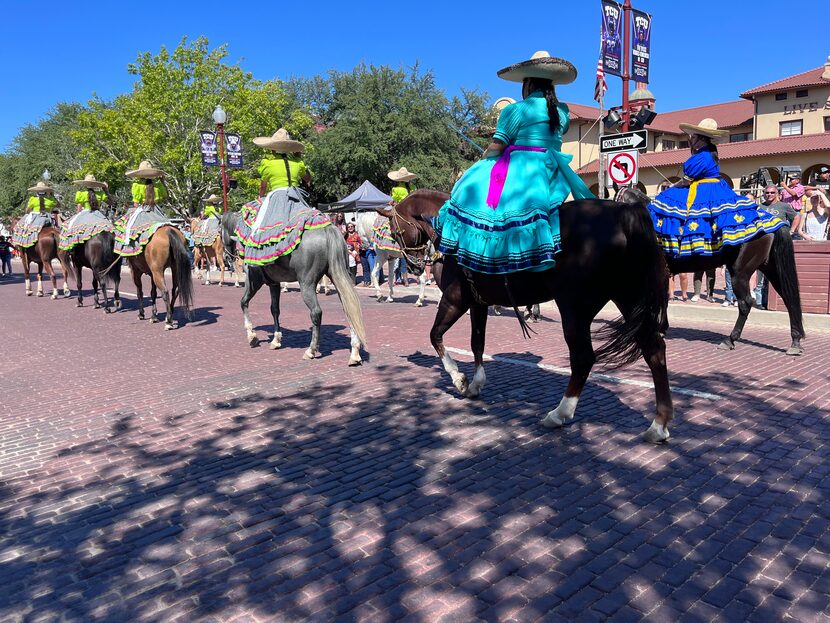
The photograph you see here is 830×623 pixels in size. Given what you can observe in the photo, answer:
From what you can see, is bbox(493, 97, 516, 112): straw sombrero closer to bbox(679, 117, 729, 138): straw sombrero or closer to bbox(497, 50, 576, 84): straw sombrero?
bbox(497, 50, 576, 84): straw sombrero

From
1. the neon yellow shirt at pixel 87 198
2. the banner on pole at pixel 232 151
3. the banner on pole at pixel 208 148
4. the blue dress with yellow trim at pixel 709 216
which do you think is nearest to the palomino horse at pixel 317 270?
the blue dress with yellow trim at pixel 709 216

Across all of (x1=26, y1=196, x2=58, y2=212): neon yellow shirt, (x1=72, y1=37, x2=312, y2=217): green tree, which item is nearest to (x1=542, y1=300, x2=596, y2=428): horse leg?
(x1=26, y1=196, x2=58, y2=212): neon yellow shirt

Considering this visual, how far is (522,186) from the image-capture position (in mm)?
4914

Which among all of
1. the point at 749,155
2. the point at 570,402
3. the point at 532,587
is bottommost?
the point at 532,587

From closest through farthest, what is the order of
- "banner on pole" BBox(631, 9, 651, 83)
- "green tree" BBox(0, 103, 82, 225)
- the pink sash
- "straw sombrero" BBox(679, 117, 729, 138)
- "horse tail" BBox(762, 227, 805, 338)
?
1. the pink sash
2. "straw sombrero" BBox(679, 117, 729, 138)
3. "horse tail" BBox(762, 227, 805, 338)
4. "banner on pole" BBox(631, 9, 651, 83)
5. "green tree" BBox(0, 103, 82, 225)

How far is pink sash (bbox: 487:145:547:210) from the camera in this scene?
5.03m

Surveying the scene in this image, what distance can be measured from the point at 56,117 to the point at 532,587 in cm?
7056

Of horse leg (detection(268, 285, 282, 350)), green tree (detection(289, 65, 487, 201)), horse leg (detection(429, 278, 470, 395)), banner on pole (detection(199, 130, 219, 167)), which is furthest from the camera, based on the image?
green tree (detection(289, 65, 487, 201))

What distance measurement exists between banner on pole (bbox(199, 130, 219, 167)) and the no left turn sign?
1510cm

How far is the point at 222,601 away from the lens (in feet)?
9.51

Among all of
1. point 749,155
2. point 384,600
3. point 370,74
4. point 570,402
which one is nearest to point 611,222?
point 570,402

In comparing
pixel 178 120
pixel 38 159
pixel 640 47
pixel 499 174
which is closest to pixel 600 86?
pixel 640 47

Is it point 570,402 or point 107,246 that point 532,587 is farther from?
point 107,246

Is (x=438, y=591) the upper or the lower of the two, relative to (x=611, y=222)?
lower
